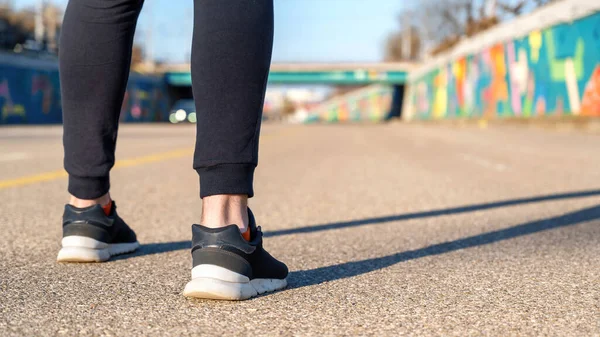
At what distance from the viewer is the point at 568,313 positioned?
1806 mm

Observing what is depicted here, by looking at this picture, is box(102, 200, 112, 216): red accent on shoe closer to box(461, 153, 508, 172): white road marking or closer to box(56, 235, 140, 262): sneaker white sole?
box(56, 235, 140, 262): sneaker white sole

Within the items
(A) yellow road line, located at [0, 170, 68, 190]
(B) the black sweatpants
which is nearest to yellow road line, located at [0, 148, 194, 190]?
(A) yellow road line, located at [0, 170, 68, 190]

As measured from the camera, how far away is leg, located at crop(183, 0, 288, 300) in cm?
185

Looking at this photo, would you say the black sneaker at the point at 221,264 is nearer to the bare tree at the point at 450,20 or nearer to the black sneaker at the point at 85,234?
the black sneaker at the point at 85,234

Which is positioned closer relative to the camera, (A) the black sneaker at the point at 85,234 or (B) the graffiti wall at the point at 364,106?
(A) the black sneaker at the point at 85,234

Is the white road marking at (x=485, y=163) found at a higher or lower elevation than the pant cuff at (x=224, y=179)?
lower

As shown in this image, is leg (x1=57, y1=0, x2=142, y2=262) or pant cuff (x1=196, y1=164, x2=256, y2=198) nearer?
pant cuff (x1=196, y1=164, x2=256, y2=198)

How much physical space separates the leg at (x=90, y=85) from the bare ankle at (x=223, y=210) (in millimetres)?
602

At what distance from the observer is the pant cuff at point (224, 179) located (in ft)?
6.05

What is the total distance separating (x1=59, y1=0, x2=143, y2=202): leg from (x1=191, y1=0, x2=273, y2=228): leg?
494mm

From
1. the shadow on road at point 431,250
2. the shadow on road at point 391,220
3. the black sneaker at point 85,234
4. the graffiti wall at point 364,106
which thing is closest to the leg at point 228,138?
the shadow on road at point 431,250

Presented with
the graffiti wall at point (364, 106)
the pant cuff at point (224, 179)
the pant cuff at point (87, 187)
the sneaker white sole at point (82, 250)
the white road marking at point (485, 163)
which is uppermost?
the pant cuff at point (224, 179)

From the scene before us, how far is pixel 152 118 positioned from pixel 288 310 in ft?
161

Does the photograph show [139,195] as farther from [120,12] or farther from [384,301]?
[384,301]
